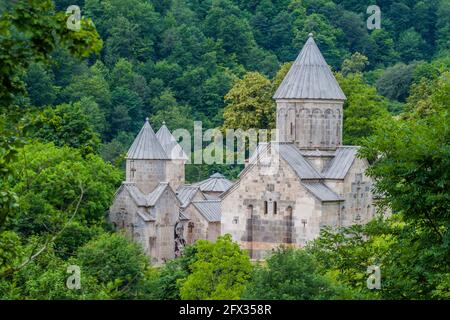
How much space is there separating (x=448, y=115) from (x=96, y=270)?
1382 cm

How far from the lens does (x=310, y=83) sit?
1885 inches

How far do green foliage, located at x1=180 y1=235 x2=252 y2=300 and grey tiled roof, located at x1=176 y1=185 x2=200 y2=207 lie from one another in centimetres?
1588

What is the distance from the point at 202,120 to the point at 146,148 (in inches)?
1379

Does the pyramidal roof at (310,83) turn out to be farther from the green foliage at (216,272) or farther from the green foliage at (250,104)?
the green foliage at (250,104)

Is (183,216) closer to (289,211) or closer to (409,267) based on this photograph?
(289,211)

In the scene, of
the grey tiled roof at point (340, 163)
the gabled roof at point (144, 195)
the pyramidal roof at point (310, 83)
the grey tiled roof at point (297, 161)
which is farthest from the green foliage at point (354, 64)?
the grey tiled roof at point (297, 161)

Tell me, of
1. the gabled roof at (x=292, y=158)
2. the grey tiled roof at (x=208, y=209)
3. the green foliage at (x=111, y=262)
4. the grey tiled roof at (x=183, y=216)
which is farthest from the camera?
the grey tiled roof at (x=183, y=216)

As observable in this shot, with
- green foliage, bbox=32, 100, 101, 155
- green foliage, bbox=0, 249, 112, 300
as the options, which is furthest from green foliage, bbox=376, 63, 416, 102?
green foliage, bbox=0, 249, 112, 300

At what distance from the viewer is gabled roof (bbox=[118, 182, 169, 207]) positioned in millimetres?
53003

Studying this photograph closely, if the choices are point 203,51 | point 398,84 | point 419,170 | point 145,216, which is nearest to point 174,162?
point 145,216

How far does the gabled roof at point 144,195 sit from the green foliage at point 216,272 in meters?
12.7

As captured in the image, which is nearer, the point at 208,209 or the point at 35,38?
the point at 35,38

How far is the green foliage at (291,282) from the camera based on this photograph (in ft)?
77.9
